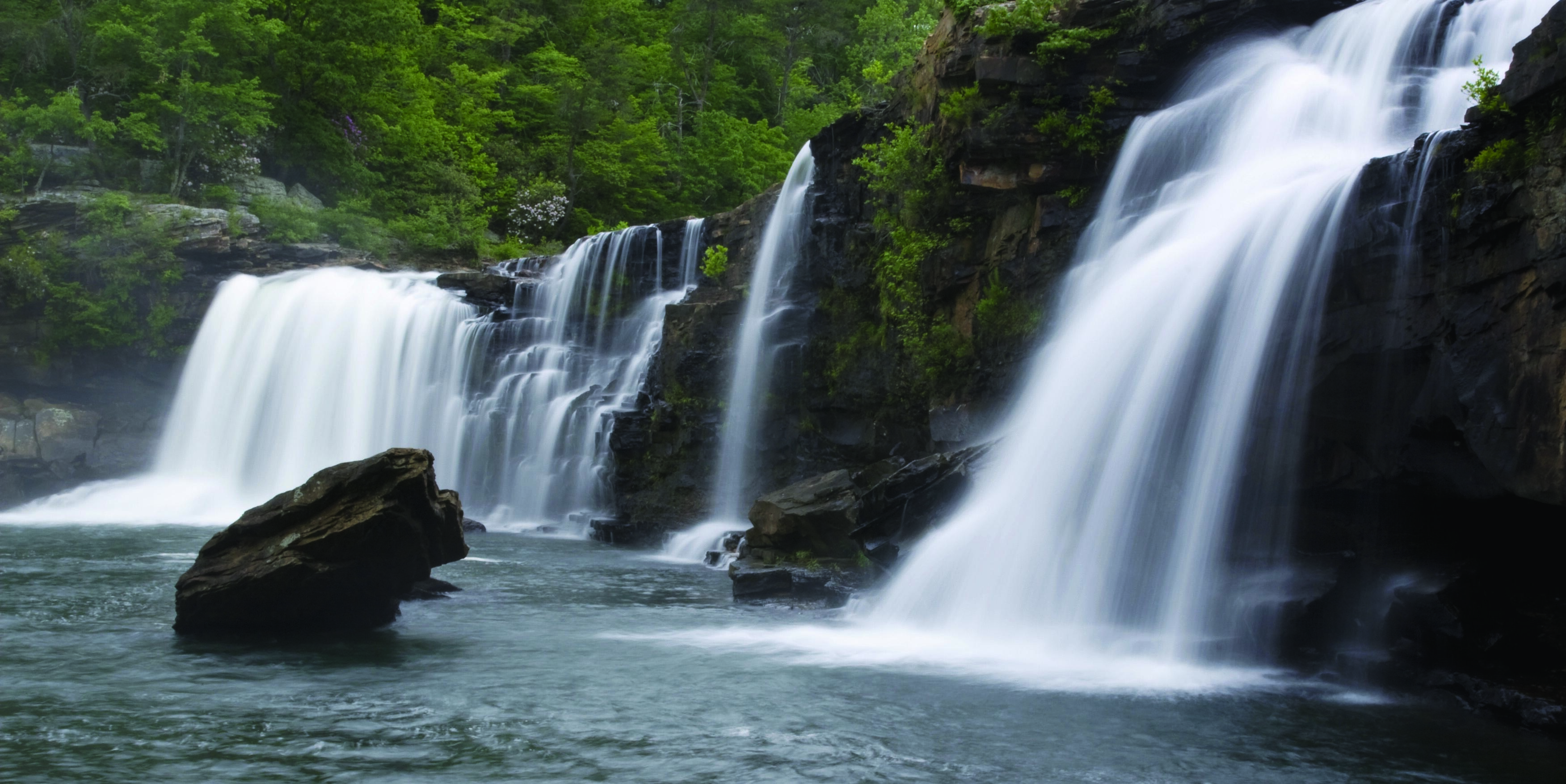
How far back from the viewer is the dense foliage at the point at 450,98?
117ft

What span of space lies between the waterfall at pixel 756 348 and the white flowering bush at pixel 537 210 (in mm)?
19733

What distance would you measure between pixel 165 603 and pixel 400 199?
99.1 feet

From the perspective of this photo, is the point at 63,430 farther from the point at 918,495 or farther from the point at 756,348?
the point at 918,495

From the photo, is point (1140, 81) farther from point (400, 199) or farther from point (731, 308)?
point (400, 199)

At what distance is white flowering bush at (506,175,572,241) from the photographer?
1713 inches

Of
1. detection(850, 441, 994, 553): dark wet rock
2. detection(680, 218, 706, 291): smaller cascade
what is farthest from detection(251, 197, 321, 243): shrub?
detection(850, 441, 994, 553): dark wet rock

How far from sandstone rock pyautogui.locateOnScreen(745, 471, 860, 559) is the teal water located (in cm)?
460

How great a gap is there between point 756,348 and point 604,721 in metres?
15.6

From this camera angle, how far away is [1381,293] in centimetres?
1038

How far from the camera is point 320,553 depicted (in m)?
11.5

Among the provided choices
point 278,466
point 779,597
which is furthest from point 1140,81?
point 278,466

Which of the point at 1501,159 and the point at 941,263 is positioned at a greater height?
the point at 941,263

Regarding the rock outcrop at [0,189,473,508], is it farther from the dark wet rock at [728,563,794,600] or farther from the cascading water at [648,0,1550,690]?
the cascading water at [648,0,1550,690]

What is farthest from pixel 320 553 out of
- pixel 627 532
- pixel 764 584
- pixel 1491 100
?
pixel 627 532
